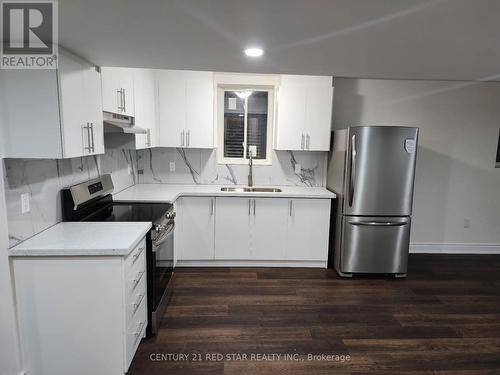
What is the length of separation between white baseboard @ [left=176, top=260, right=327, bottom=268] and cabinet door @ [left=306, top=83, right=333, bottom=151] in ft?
4.47

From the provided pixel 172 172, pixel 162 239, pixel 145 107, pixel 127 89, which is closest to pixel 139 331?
pixel 162 239

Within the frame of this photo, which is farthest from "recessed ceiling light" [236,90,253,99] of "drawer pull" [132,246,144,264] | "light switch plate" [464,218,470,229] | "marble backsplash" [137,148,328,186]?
"light switch plate" [464,218,470,229]

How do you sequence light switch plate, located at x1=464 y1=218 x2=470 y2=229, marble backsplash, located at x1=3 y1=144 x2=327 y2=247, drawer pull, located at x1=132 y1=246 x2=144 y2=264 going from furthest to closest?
light switch plate, located at x1=464 y1=218 x2=470 y2=229 → marble backsplash, located at x1=3 y1=144 x2=327 y2=247 → drawer pull, located at x1=132 y1=246 x2=144 y2=264

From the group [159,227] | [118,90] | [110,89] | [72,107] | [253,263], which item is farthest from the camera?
[253,263]

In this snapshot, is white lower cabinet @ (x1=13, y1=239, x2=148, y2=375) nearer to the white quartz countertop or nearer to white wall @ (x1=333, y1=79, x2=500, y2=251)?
the white quartz countertop

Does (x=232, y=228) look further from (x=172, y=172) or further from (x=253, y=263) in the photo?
(x=172, y=172)

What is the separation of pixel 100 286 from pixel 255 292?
5.54 feet

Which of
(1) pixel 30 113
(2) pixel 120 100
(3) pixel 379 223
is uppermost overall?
(2) pixel 120 100

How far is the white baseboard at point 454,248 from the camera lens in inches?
171

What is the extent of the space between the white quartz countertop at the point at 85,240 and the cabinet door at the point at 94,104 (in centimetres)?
53

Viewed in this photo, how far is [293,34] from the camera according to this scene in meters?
1.56

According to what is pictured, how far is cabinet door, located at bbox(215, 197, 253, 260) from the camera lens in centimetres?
360

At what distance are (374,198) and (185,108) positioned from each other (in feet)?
7.78

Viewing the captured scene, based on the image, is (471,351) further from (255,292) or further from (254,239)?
(254,239)
